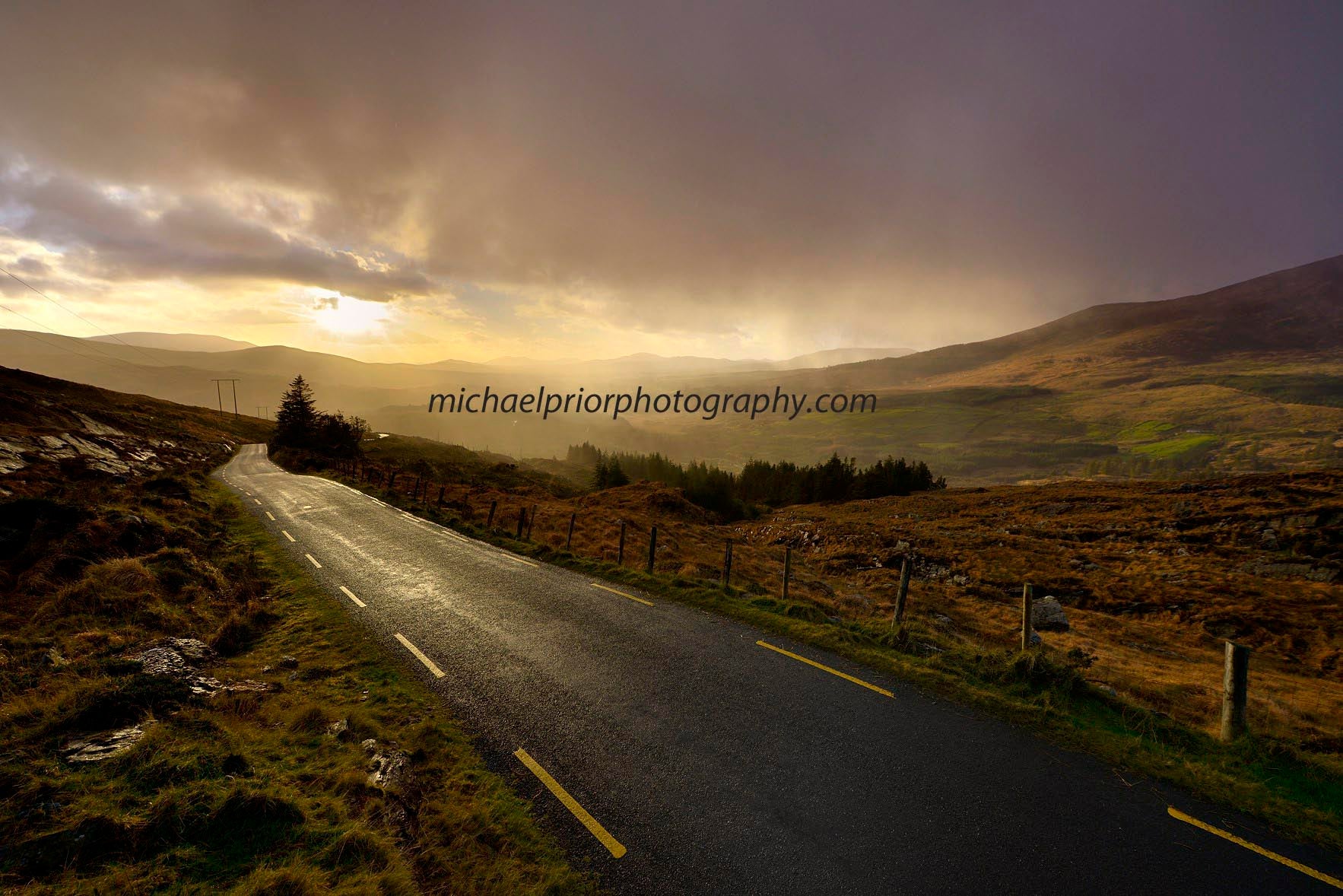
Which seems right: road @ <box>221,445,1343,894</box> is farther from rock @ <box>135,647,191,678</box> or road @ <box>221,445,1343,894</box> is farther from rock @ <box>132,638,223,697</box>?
rock @ <box>135,647,191,678</box>

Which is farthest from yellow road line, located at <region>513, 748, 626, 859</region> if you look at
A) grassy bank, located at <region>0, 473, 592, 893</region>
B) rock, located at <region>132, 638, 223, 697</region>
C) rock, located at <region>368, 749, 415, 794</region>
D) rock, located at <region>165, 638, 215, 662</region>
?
rock, located at <region>165, 638, 215, 662</region>

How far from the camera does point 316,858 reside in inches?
191

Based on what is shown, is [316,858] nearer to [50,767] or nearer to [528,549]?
[50,767]

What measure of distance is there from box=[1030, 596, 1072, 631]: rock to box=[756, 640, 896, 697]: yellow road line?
16.3 m

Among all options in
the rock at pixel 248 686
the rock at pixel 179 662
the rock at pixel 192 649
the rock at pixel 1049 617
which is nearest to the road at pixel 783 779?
the rock at pixel 248 686

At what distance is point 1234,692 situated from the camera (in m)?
8.17

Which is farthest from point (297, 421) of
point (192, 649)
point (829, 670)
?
point (829, 670)

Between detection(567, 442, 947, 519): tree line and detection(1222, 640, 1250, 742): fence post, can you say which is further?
detection(567, 442, 947, 519): tree line

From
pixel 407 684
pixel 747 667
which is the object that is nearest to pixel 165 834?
pixel 407 684

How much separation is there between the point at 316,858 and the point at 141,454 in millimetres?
41986

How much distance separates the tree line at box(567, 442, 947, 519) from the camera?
251ft

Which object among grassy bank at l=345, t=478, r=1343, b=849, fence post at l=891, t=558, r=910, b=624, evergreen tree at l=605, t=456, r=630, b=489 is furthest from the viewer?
evergreen tree at l=605, t=456, r=630, b=489

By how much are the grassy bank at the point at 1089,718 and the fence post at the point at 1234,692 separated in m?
0.23

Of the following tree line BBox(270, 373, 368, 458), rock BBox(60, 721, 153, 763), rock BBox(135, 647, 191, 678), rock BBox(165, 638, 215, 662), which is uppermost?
tree line BBox(270, 373, 368, 458)
